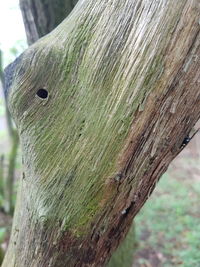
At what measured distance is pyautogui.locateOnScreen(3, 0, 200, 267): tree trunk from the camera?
109 cm

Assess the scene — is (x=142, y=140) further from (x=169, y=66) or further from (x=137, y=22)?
(x=137, y=22)

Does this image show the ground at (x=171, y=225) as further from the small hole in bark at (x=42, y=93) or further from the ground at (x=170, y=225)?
the small hole in bark at (x=42, y=93)

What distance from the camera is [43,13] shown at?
1.92 metres

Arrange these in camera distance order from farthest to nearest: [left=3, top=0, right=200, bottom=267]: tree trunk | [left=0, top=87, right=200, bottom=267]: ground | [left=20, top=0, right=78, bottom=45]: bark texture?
[left=0, top=87, right=200, bottom=267]: ground
[left=20, top=0, right=78, bottom=45]: bark texture
[left=3, top=0, right=200, bottom=267]: tree trunk

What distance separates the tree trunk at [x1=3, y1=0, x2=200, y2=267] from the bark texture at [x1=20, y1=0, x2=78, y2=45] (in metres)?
0.67

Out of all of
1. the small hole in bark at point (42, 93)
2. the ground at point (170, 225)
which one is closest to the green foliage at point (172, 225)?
the ground at point (170, 225)

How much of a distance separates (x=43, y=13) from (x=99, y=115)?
978mm

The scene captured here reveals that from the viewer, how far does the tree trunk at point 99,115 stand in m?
1.09

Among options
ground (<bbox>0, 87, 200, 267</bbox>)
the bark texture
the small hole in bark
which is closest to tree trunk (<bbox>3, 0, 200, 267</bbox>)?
the small hole in bark

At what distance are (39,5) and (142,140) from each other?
1110 mm

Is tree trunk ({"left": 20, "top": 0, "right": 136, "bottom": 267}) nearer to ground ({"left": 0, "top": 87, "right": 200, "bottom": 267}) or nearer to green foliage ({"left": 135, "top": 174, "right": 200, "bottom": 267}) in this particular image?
ground ({"left": 0, "top": 87, "right": 200, "bottom": 267})

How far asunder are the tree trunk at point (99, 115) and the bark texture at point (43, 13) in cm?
67

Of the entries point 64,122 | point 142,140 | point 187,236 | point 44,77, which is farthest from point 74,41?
point 187,236

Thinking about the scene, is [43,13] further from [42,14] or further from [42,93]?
[42,93]
